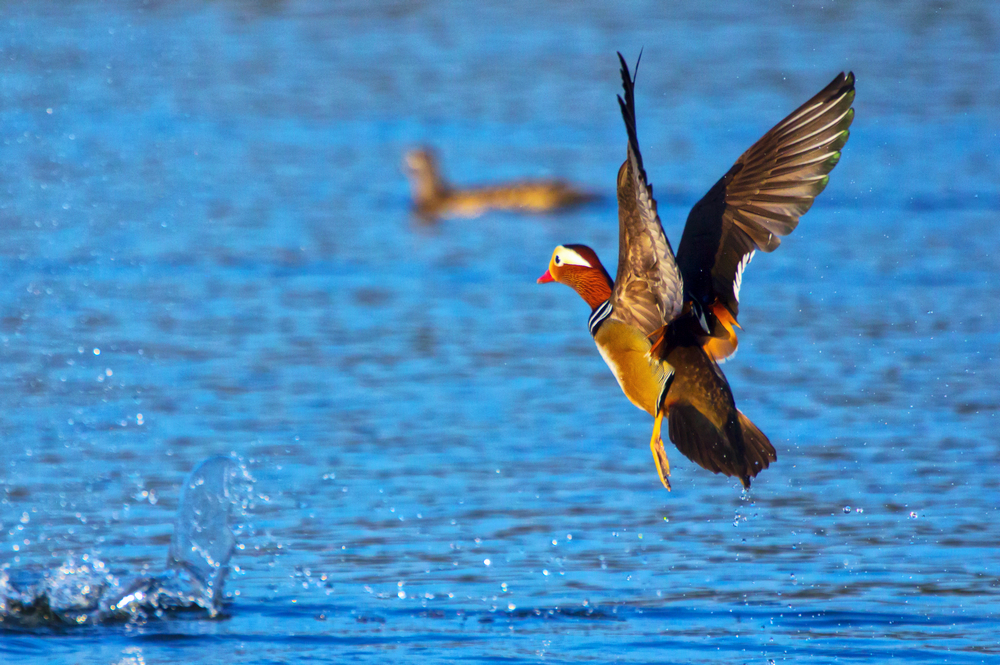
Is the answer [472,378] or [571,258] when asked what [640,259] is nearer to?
[571,258]

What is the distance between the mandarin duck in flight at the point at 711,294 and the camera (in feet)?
14.8

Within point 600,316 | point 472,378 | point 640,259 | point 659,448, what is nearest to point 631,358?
point 600,316

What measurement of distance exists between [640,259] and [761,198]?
65 cm

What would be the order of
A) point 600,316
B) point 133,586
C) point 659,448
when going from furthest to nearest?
point 133,586 < point 659,448 < point 600,316

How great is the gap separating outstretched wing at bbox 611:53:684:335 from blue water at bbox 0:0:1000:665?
1.25 meters

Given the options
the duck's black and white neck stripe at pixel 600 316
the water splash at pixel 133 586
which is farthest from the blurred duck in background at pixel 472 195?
the duck's black and white neck stripe at pixel 600 316

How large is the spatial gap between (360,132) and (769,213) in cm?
1162

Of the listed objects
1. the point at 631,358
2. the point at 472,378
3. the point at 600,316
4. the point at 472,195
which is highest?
the point at 600,316

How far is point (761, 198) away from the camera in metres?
4.80

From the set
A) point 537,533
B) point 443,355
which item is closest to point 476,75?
point 443,355

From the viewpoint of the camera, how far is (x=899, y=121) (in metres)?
15.0

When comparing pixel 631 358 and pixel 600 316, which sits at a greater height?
pixel 600 316

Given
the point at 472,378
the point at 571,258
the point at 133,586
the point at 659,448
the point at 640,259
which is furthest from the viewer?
the point at 472,378

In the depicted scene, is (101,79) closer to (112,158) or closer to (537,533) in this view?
(112,158)
